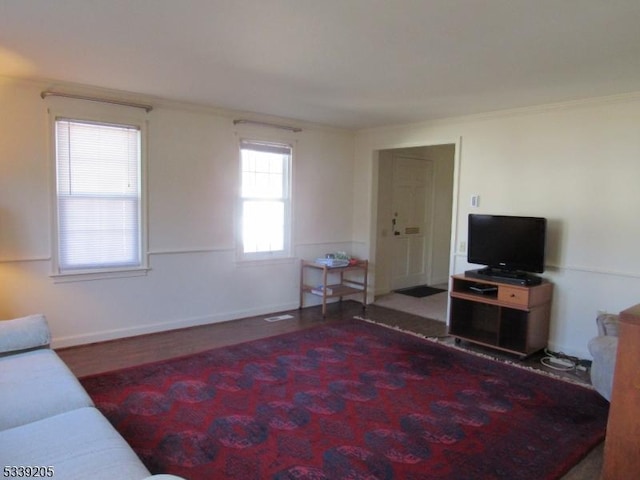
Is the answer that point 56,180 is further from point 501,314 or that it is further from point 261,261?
point 501,314

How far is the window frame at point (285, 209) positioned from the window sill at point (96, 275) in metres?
1.12

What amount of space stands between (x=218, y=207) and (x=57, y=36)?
237 cm

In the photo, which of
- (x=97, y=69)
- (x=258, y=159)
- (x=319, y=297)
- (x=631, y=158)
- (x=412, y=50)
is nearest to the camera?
(x=412, y=50)

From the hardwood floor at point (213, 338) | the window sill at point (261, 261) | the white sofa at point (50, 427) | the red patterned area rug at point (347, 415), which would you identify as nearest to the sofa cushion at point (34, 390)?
the white sofa at point (50, 427)

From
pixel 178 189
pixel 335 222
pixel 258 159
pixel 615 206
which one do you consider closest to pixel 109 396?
pixel 178 189

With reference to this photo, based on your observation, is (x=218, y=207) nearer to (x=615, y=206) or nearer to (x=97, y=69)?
(x=97, y=69)

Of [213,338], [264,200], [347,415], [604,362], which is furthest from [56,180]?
[604,362]

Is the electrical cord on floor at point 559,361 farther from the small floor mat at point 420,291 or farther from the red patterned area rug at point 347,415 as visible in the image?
the small floor mat at point 420,291

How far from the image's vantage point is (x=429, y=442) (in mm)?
2541

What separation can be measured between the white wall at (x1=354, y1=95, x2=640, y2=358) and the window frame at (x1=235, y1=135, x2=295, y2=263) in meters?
2.06

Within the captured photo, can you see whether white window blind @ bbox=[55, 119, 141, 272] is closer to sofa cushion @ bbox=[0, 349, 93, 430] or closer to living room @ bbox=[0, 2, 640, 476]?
living room @ bbox=[0, 2, 640, 476]

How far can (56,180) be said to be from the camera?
3775mm

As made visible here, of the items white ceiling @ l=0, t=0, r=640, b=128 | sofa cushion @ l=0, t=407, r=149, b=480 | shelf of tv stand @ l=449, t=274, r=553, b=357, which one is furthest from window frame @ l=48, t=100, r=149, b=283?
shelf of tv stand @ l=449, t=274, r=553, b=357

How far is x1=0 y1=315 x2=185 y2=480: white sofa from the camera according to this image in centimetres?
153
